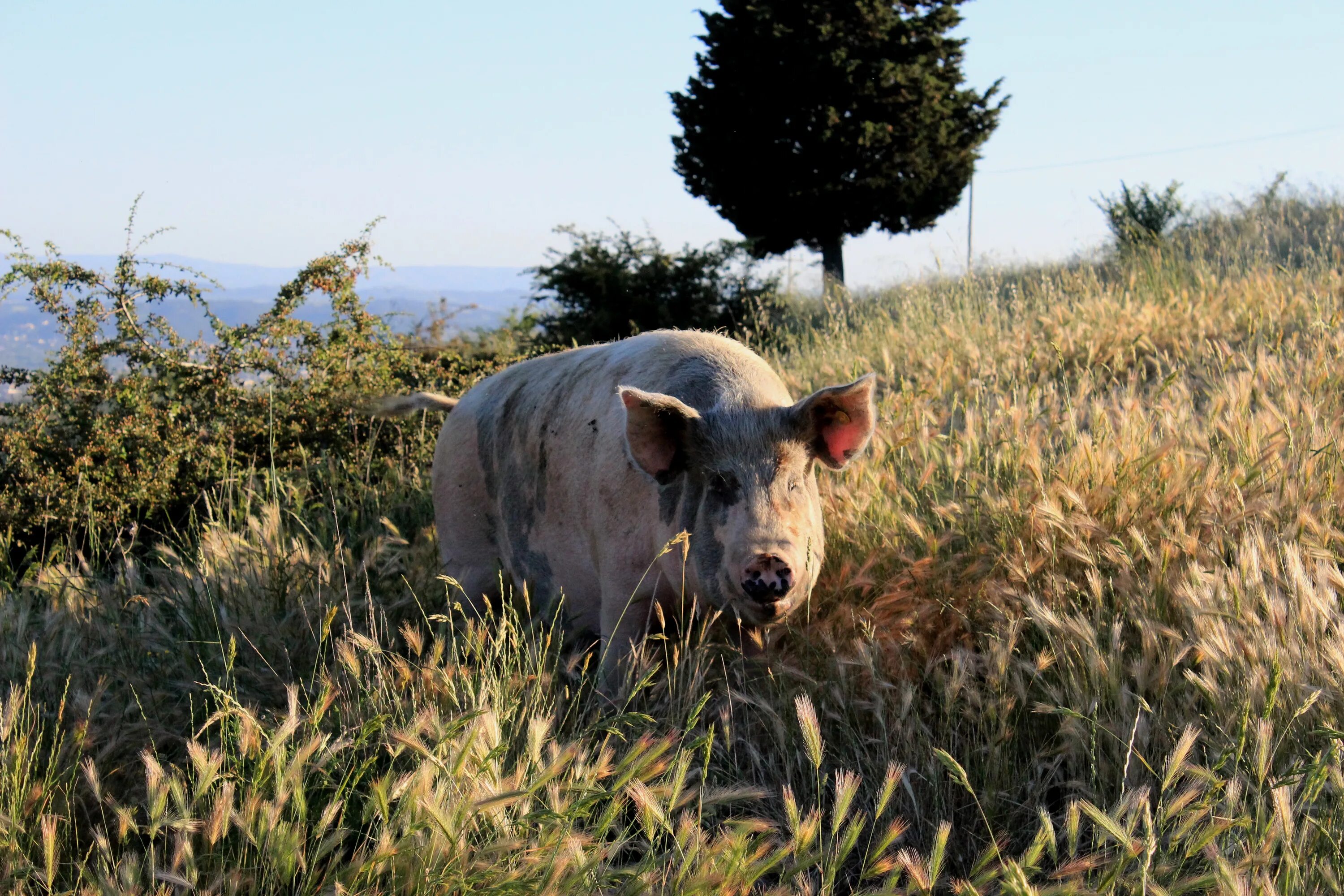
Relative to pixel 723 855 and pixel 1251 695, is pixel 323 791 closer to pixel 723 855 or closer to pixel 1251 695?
pixel 723 855

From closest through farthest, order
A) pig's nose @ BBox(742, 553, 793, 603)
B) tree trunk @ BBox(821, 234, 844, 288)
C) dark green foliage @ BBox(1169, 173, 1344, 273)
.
A: pig's nose @ BBox(742, 553, 793, 603), dark green foliage @ BBox(1169, 173, 1344, 273), tree trunk @ BBox(821, 234, 844, 288)

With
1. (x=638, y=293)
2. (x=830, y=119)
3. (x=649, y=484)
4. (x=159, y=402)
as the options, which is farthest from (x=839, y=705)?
(x=830, y=119)

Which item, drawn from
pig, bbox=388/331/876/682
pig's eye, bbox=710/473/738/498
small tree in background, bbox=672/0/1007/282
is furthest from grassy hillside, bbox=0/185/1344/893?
small tree in background, bbox=672/0/1007/282

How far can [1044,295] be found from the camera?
12070 millimetres

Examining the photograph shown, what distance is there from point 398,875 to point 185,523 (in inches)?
254

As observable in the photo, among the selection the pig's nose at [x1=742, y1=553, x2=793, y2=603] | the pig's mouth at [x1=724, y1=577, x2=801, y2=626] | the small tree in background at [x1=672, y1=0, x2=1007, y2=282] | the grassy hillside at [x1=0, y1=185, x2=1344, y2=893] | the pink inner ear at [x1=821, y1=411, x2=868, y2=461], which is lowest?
the grassy hillside at [x1=0, y1=185, x2=1344, y2=893]

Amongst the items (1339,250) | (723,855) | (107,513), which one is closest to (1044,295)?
(1339,250)

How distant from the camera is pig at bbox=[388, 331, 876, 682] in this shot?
3.70 meters

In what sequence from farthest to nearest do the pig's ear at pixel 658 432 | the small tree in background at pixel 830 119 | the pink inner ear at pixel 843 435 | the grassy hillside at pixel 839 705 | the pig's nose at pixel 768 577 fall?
1. the small tree in background at pixel 830 119
2. the pink inner ear at pixel 843 435
3. the pig's ear at pixel 658 432
4. the pig's nose at pixel 768 577
5. the grassy hillside at pixel 839 705

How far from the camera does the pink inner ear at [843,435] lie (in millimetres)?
3967

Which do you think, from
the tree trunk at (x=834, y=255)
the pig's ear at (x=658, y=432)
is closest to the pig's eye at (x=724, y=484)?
the pig's ear at (x=658, y=432)

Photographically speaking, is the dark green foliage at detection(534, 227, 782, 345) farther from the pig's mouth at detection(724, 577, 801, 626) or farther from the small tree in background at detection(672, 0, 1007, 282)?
the pig's mouth at detection(724, 577, 801, 626)

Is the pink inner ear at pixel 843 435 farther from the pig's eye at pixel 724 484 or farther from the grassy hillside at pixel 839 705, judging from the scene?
the grassy hillside at pixel 839 705

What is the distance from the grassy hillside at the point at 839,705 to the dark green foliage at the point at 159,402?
146cm
